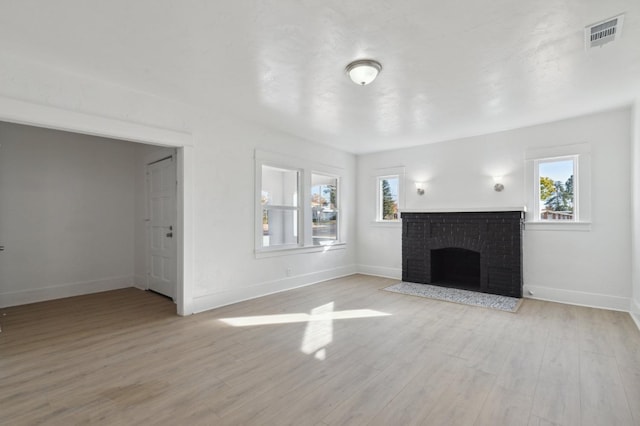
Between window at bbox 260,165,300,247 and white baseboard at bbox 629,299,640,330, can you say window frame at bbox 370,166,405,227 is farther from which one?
white baseboard at bbox 629,299,640,330

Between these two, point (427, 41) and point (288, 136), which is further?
point (288, 136)

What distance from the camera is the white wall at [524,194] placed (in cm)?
425

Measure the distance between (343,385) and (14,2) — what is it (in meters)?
3.53

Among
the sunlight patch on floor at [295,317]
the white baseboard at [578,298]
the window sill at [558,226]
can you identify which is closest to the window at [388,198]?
the window sill at [558,226]

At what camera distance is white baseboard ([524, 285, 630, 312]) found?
4219mm

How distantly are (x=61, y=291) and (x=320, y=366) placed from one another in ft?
15.1

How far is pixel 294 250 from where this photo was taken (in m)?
5.54

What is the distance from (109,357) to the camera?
282cm

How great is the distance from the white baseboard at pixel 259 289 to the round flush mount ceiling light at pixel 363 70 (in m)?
3.29

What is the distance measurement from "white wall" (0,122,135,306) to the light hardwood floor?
0.64 metres

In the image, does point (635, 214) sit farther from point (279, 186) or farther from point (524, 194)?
point (279, 186)

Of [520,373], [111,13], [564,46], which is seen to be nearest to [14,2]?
[111,13]

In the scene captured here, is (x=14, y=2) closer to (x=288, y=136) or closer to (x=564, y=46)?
(x=288, y=136)

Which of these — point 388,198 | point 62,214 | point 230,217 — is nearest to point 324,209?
point 388,198
